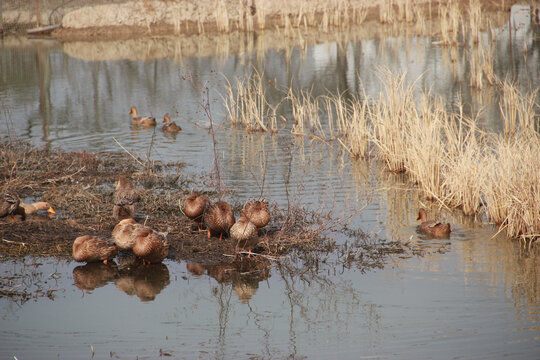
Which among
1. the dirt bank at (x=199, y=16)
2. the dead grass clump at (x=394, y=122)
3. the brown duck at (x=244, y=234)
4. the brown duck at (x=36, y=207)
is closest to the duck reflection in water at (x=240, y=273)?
the brown duck at (x=244, y=234)

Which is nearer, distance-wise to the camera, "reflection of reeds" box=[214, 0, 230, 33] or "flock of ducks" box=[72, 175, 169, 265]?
"flock of ducks" box=[72, 175, 169, 265]

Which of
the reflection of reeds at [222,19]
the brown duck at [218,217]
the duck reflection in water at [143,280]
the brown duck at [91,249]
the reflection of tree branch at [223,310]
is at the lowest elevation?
the reflection of tree branch at [223,310]

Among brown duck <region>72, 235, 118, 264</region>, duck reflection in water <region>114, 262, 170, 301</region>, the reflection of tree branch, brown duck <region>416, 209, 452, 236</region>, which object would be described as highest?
brown duck <region>72, 235, 118, 264</region>

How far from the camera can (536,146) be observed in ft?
25.6

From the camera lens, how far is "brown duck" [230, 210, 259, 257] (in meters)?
6.83

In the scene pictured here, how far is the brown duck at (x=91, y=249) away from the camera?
22.0 ft

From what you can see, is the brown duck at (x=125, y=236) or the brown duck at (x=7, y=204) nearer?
the brown duck at (x=125, y=236)

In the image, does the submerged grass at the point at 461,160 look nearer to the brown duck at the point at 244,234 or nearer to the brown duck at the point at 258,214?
the brown duck at the point at 258,214

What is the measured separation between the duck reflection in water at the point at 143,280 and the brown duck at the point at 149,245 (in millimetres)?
163

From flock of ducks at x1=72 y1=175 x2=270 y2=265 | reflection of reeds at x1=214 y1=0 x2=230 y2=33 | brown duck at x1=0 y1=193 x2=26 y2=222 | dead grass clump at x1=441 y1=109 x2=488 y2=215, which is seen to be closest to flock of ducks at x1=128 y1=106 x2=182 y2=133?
brown duck at x1=0 y1=193 x2=26 y2=222

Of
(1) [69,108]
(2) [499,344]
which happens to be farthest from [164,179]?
(1) [69,108]

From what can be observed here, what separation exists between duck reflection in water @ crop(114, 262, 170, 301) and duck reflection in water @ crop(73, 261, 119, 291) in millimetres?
98

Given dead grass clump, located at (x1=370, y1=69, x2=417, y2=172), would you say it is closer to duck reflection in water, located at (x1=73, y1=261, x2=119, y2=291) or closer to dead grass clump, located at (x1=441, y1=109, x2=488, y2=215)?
dead grass clump, located at (x1=441, y1=109, x2=488, y2=215)

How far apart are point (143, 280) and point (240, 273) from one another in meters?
0.98
